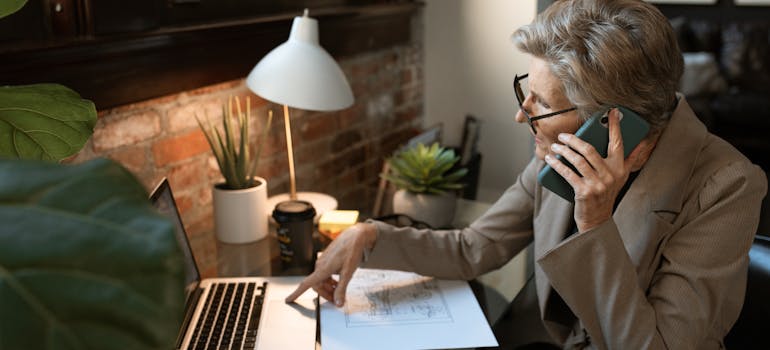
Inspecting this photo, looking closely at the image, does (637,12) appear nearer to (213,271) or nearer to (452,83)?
(213,271)

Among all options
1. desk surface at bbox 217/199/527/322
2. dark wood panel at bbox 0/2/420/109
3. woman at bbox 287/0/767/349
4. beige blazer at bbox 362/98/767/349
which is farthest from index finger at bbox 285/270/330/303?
dark wood panel at bbox 0/2/420/109

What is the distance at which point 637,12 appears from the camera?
4.08ft

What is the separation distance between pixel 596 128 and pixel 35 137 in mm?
856

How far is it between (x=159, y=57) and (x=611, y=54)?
0.92 m

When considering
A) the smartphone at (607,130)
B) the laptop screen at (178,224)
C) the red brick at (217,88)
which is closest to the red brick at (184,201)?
the red brick at (217,88)

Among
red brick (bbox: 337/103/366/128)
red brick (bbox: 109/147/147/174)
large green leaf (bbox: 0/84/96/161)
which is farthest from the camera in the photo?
red brick (bbox: 337/103/366/128)

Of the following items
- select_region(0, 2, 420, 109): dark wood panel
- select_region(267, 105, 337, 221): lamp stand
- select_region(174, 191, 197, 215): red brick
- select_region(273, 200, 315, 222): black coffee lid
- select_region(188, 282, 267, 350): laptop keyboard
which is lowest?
select_region(188, 282, 267, 350): laptop keyboard

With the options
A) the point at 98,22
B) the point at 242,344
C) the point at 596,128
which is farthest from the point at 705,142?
the point at 98,22

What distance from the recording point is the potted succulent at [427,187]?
72.7 inches

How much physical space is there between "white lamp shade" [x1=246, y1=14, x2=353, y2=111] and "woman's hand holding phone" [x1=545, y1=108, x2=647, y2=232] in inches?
21.8

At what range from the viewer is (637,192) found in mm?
1337

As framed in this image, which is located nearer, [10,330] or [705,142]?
[10,330]

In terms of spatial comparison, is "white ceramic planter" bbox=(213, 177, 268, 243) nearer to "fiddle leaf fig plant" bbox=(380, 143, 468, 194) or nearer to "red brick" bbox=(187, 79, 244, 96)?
"red brick" bbox=(187, 79, 244, 96)

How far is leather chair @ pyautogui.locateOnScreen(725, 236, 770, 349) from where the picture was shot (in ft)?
4.62
